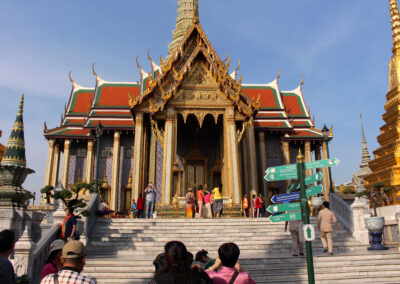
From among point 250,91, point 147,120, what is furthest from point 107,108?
point 250,91

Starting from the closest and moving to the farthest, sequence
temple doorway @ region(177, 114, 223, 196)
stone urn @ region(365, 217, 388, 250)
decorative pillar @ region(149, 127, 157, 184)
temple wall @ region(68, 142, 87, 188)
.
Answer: stone urn @ region(365, 217, 388, 250), decorative pillar @ region(149, 127, 157, 184), temple doorway @ region(177, 114, 223, 196), temple wall @ region(68, 142, 87, 188)

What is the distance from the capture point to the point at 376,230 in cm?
949

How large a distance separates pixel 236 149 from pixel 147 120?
477cm

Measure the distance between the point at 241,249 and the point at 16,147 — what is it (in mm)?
6270

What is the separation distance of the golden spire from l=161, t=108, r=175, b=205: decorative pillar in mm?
11016

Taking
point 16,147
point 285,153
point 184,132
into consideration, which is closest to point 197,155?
point 184,132

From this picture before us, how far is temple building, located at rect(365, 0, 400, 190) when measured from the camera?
591 inches

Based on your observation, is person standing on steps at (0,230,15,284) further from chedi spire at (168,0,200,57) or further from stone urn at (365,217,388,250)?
chedi spire at (168,0,200,57)

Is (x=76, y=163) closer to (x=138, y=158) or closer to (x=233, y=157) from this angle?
(x=138, y=158)

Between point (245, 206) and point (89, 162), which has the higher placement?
point (89, 162)

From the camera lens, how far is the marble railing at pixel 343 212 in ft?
36.2

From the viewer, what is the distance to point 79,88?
84.4 feet

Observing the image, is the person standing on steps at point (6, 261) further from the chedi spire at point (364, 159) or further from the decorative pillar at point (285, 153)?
the chedi spire at point (364, 159)

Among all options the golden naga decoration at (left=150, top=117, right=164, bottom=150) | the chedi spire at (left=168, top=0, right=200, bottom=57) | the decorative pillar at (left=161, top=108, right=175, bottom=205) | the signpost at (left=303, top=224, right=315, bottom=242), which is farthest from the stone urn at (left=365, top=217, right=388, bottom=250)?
the chedi spire at (left=168, top=0, right=200, bottom=57)
